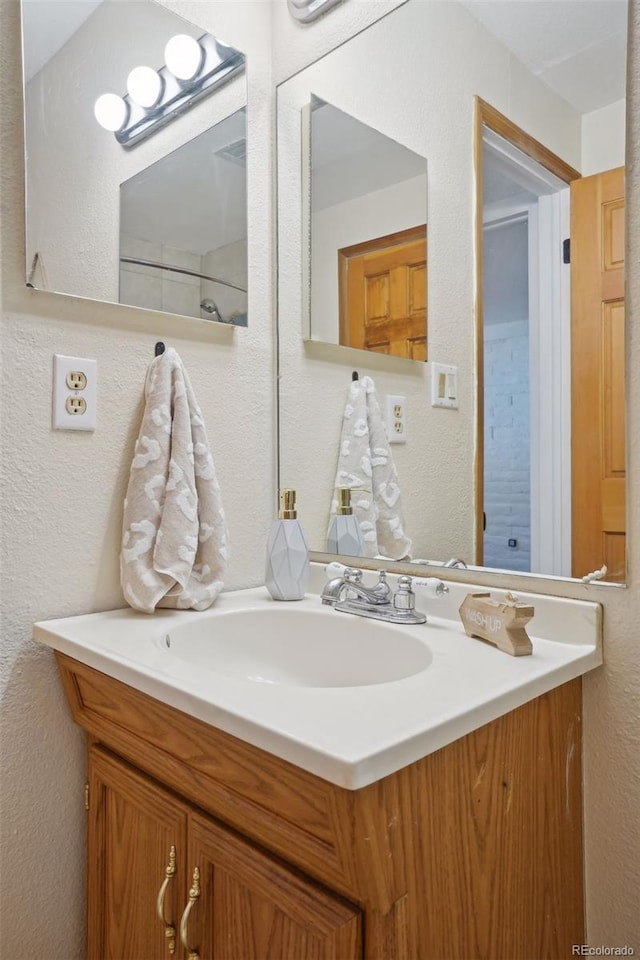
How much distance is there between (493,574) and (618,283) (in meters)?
0.45

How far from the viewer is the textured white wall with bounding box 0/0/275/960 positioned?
0.95 metres

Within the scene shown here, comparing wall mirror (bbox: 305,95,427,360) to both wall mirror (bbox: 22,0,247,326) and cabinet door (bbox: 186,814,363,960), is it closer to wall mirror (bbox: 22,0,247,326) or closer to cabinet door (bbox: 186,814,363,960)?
wall mirror (bbox: 22,0,247,326)

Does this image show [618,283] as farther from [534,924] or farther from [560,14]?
[534,924]

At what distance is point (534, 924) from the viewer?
2.51ft

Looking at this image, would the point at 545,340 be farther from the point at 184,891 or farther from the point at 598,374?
the point at 184,891

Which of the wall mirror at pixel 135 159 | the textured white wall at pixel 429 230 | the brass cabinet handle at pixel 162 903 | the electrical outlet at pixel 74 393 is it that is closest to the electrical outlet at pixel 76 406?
the electrical outlet at pixel 74 393

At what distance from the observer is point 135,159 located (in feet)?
3.67

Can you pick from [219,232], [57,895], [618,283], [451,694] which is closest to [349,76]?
[219,232]

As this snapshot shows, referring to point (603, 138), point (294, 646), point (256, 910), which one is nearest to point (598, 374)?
point (603, 138)

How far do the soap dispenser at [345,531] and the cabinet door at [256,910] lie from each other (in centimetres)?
59

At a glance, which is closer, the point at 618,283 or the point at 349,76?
the point at 618,283

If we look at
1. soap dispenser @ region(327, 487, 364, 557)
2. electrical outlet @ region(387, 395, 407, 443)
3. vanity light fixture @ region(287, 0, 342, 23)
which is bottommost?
soap dispenser @ region(327, 487, 364, 557)

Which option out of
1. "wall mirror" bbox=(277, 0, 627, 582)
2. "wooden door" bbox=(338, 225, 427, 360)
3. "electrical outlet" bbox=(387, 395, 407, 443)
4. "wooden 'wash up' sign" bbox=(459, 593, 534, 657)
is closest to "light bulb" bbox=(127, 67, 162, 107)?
"wall mirror" bbox=(277, 0, 627, 582)

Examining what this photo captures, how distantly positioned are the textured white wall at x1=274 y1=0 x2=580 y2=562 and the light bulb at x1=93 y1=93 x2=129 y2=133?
0.37 metres
